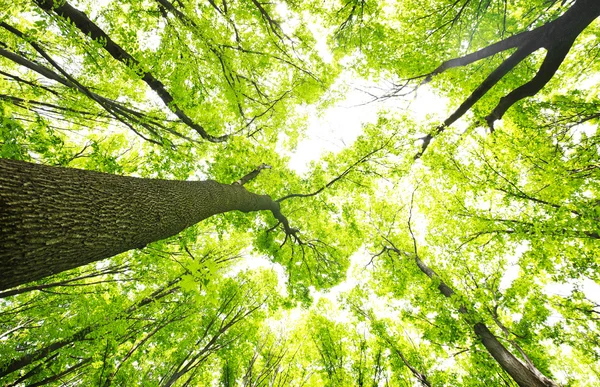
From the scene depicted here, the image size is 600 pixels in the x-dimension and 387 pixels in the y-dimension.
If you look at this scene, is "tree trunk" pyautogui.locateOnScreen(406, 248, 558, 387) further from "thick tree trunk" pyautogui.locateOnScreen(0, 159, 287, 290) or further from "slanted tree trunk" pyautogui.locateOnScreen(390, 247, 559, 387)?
"thick tree trunk" pyautogui.locateOnScreen(0, 159, 287, 290)

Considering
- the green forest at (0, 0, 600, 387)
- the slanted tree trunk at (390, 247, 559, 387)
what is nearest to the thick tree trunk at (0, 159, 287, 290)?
the green forest at (0, 0, 600, 387)

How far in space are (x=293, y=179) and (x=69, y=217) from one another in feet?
22.0

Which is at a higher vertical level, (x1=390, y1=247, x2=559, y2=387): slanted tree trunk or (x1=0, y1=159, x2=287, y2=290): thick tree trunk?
(x1=0, y1=159, x2=287, y2=290): thick tree trunk

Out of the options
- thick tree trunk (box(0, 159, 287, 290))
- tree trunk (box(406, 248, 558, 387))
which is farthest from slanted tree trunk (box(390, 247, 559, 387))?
thick tree trunk (box(0, 159, 287, 290))

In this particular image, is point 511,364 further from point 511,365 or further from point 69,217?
point 69,217

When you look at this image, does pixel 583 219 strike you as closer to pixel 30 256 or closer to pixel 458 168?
pixel 458 168

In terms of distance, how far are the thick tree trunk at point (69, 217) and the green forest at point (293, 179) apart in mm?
28

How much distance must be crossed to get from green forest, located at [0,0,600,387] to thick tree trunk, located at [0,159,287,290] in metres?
0.03

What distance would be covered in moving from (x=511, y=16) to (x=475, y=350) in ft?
29.8

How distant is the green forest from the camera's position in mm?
3941

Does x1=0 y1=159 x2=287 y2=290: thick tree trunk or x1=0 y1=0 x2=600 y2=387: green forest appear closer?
x1=0 y1=159 x2=287 y2=290: thick tree trunk

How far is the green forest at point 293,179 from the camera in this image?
155 inches

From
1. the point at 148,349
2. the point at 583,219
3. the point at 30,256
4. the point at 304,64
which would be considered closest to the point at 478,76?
the point at 583,219

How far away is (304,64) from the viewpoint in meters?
6.18
